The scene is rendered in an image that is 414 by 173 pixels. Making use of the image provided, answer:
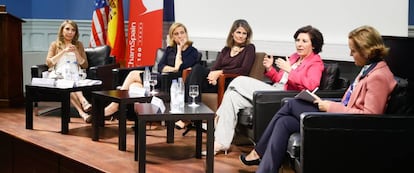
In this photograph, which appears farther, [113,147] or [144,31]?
[144,31]

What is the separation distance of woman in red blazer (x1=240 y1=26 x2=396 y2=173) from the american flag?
4151mm

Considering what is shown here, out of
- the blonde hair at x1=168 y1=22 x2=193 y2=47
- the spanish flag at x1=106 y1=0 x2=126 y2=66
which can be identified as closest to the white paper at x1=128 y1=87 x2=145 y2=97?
the blonde hair at x1=168 y1=22 x2=193 y2=47

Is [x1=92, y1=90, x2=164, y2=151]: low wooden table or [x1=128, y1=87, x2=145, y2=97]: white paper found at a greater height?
[x1=128, y1=87, x2=145, y2=97]: white paper

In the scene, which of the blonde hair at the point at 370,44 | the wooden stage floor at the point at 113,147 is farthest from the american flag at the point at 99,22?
the blonde hair at the point at 370,44

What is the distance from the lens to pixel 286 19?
18.3 ft

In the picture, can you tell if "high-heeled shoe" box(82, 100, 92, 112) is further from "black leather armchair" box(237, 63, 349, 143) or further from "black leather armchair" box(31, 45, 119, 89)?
"black leather armchair" box(237, 63, 349, 143)

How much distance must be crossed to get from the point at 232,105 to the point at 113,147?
Answer: 1.09 metres

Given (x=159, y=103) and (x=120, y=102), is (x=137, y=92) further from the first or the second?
(x=159, y=103)

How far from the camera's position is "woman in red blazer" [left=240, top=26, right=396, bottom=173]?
3387mm

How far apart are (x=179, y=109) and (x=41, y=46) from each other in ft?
15.0

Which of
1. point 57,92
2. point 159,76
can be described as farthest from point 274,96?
point 57,92

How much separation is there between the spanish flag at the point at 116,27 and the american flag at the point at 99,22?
8 cm

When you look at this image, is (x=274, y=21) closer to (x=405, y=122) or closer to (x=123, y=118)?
(x=123, y=118)

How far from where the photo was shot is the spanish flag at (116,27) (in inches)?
297
